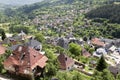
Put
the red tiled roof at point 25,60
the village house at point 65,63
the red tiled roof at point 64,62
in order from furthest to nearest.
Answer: the red tiled roof at point 64,62 → the village house at point 65,63 → the red tiled roof at point 25,60

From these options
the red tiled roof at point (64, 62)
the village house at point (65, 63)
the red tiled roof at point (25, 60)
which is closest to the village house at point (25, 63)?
the red tiled roof at point (25, 60)

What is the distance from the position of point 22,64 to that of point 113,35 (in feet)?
496

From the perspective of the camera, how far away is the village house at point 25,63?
49.4 metres

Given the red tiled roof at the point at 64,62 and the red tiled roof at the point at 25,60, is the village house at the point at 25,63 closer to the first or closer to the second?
the red tiled roof at the point at 25,60

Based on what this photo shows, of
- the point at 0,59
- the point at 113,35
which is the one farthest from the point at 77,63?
the point at 113,35

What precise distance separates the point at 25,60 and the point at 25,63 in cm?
75

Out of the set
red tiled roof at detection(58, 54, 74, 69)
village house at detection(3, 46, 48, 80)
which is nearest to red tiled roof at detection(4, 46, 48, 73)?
village house at detection(3, 46, 48, 80)

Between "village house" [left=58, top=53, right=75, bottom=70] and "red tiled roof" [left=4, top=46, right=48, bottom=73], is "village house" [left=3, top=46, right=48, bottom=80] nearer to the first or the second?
"red tiled roof" [left=4, top=46, right=48, bottom=73]

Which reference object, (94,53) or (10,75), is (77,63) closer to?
(10,75)

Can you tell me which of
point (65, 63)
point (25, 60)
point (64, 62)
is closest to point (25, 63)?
point (25, 60)

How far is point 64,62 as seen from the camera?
214ft

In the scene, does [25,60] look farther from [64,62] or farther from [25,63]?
[64,62]

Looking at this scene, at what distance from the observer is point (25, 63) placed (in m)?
49.7

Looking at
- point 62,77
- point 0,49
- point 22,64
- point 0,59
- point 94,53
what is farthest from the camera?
point 94,53
